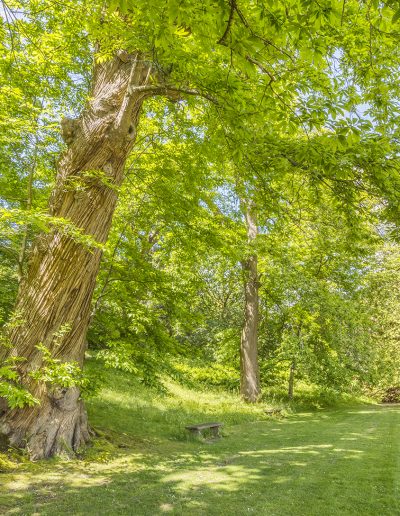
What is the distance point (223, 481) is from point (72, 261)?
3.84 m

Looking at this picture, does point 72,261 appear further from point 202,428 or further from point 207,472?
point 202,428

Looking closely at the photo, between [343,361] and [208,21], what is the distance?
1435 centimetres

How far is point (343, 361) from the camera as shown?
15.0 meters

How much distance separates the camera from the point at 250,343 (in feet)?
49.5

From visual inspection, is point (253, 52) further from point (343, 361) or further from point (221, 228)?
point (343, 361)

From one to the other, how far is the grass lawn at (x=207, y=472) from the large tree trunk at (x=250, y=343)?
11.8 feet

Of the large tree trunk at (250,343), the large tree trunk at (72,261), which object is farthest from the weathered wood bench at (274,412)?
the large tree trunk at (72,261)

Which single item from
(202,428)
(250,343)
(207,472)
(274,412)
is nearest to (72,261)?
(207,472)

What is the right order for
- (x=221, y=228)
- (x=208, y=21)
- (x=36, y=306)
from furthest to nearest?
1. (x=221, y=228)
2. (x=36, y=306)
3. (x=208, y=21)

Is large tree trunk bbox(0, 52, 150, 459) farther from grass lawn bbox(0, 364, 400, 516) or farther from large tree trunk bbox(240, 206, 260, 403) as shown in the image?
large tree trunk bbox(240, 206, 260, 403)

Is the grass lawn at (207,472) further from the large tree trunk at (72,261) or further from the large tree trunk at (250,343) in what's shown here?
the large tree trunk at (250,343)

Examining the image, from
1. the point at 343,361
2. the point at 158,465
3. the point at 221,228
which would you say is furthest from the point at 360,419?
the point at 158,465

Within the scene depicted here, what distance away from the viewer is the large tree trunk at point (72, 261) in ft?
18.6

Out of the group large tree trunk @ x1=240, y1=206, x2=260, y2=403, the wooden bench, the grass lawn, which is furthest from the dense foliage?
the wooden bench
